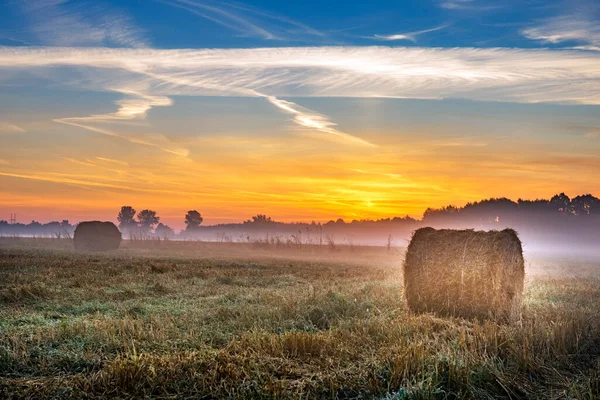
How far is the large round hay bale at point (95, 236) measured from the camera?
4836 cm

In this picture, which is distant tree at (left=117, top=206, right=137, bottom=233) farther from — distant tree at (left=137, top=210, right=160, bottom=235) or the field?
the field

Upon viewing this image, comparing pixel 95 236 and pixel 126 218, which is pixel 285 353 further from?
pixel 126 218

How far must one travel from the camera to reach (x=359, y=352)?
27.2ft

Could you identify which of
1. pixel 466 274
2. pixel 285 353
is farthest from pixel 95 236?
pixel 285 353

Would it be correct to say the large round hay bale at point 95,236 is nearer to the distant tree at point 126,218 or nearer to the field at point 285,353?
the field at point 285,353

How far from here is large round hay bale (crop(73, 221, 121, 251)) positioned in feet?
159

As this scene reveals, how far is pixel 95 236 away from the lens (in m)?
48.6

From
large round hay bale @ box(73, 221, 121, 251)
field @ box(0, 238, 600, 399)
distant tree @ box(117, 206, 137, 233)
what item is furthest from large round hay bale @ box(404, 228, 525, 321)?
distant tree @ box(117, 206, 137, 233)

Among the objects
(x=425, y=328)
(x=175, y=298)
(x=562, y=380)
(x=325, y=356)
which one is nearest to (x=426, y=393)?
(x=325, y=356)

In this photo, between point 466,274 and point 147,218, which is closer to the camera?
point 466,274

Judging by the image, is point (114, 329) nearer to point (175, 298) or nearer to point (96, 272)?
point (175, 298)

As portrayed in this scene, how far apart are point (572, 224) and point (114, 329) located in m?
105

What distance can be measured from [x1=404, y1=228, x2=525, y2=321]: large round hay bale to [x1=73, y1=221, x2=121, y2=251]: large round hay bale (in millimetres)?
39748

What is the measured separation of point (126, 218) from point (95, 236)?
116774 millimetres
